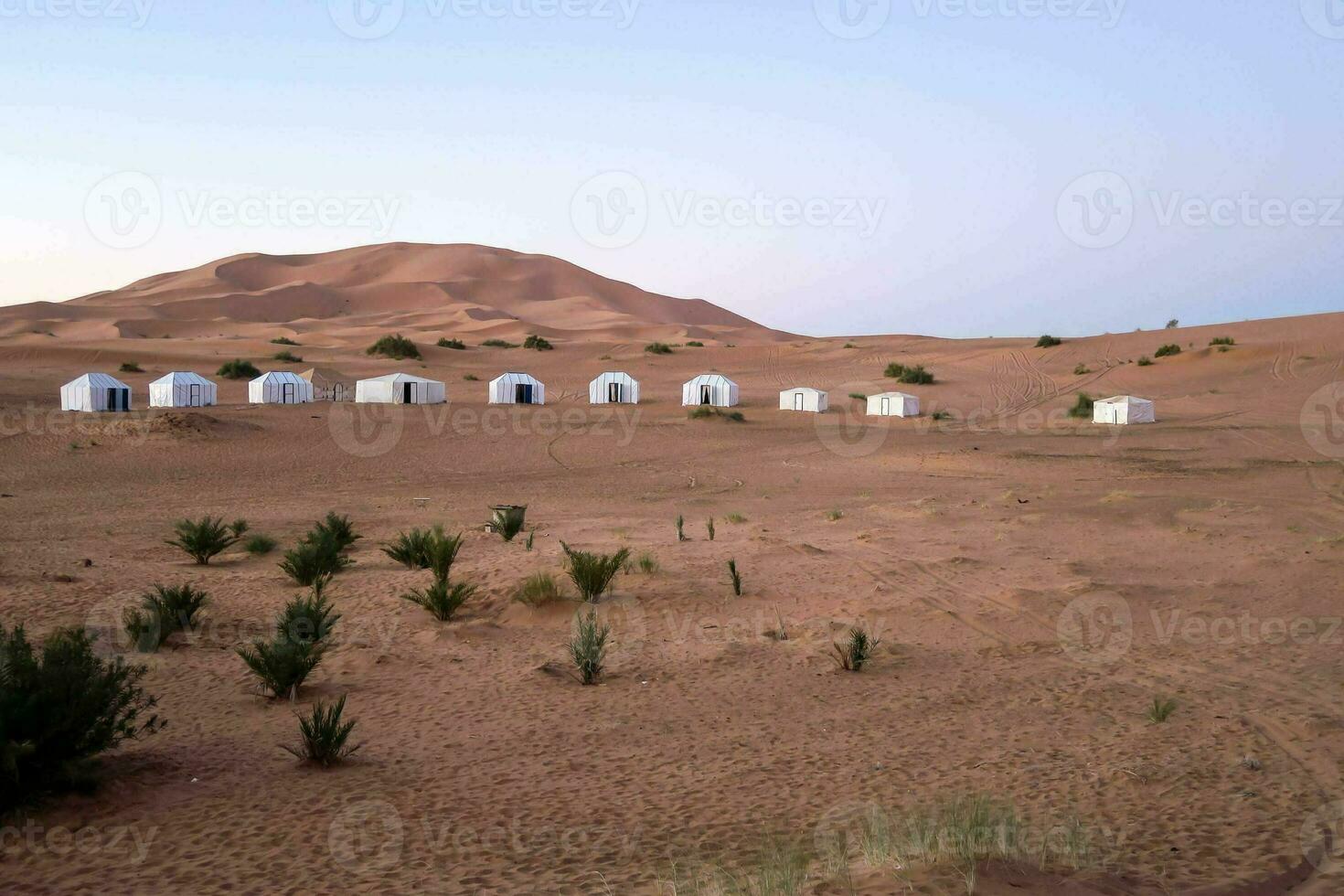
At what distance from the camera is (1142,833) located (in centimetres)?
595

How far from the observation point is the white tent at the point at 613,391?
50.5 meters

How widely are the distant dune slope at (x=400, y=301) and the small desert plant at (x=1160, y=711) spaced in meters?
89.0

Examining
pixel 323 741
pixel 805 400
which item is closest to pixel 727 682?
pixel 323 741

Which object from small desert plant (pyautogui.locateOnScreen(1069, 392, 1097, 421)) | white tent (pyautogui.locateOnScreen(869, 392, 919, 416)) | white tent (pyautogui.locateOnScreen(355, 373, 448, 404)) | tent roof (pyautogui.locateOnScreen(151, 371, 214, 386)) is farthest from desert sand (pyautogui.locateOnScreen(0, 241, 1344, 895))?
white tent (pyautogui.locateOnScreen(355, 373, 448, 404))

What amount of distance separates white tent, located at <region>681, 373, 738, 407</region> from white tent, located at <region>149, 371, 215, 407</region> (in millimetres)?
21717

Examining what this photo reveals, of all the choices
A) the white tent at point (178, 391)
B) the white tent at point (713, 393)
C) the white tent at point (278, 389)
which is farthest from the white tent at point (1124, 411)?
the white tent at point (178, 391)

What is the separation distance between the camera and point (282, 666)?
918cm

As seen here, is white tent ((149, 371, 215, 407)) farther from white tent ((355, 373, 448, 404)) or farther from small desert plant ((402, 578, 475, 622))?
small desert plant ((402, 578, 475, 622))

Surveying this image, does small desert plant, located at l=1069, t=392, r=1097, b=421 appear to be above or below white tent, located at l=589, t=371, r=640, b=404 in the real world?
below

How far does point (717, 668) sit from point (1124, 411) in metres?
35.3

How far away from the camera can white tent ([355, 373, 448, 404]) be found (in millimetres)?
46375

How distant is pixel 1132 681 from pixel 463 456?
2635 cm

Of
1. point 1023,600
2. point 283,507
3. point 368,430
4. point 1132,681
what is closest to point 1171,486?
point 1023,600

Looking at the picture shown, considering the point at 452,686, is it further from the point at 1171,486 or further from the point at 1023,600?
the point at 1171,486
